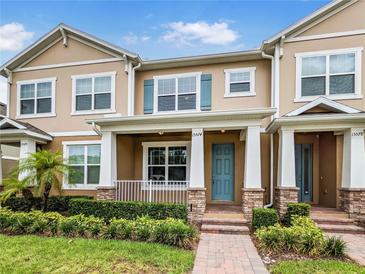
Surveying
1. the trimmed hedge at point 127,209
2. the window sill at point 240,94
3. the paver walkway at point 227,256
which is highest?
the window sill at point 240,94

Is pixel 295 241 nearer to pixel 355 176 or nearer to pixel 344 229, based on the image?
pixel 344 229

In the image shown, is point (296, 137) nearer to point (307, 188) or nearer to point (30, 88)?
point (307, 188)

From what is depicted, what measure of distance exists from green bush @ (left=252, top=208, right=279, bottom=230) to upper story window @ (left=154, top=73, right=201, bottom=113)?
523cm

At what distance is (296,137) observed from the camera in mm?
11016

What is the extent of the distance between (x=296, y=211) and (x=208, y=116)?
4.08 m

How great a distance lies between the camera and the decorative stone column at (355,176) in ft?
28.1

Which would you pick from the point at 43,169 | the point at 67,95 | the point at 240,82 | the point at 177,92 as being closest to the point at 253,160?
the point at 240,82

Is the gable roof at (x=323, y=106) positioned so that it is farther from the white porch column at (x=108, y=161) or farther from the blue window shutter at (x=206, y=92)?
the white porch column at (x=108, y=161)

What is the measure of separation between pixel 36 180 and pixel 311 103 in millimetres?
9767

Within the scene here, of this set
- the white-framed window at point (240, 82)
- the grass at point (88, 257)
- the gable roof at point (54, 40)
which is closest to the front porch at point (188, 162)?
the white-framed window at point (240, 82)

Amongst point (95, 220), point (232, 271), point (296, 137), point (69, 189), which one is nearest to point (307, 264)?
point (232, 271)

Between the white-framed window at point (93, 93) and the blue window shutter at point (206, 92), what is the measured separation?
3887 mm

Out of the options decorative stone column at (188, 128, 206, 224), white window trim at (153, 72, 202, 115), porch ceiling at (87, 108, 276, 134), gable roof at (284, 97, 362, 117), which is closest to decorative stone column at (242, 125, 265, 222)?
porch ceiling at (87, 108, 276, 134)

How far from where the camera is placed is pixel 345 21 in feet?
33.1
